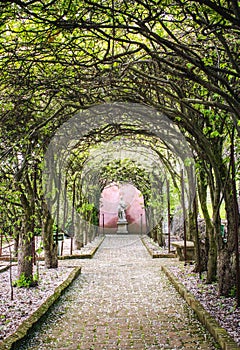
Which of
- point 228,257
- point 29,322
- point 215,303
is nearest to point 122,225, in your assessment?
point 228,257

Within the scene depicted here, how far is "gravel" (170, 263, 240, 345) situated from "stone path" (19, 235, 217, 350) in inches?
8.9

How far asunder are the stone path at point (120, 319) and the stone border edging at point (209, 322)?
82 millimetres

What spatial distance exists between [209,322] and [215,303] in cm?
94

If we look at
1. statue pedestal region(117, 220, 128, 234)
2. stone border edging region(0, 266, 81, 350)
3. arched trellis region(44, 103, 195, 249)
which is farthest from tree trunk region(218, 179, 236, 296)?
statue pedestal region(117, 220, 128, 234)

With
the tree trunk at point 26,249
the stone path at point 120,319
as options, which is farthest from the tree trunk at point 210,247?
the tree trunk at point 26,249

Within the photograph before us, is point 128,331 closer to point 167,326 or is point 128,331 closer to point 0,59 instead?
point 167,326

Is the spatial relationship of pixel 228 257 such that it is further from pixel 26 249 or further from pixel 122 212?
pixel 122 212

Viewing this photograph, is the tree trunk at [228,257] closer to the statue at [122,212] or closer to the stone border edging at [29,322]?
the stone border edging at [29,322]

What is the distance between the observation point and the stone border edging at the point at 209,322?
387cm

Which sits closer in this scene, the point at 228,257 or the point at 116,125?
the point at 228,257

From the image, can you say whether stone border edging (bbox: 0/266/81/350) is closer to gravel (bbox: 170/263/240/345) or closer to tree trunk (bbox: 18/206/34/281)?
tree trunk (bbox: 18/206/34/281)

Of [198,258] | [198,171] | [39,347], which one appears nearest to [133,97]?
[198,171]

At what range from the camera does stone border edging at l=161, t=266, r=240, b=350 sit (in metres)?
3.87

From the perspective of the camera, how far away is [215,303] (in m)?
5.51
